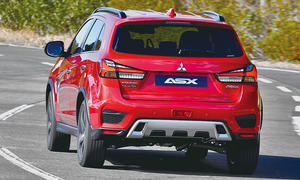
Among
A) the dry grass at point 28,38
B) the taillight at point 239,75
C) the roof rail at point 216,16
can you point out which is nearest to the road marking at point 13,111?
the roof rail at point 216,16

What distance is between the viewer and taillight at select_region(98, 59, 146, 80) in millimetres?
7938

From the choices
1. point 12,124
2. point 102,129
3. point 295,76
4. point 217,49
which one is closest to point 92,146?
point 102,129

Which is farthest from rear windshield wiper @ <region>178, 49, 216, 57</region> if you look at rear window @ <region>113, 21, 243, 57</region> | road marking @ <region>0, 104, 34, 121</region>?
road marking @ <region>0, 104, 34, 121</region>

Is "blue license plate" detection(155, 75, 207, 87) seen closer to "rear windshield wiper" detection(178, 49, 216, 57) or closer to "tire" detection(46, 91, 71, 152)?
"rear windshield wiper" detection(178, 49, 216, 57)

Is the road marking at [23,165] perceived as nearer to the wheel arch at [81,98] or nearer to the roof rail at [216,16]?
the wheel arch at [81,98]

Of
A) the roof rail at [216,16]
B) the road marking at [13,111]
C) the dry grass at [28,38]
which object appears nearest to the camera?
the roof rail at [216,16]

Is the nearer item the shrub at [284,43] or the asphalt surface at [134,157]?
the asphalt surface at [134,157]

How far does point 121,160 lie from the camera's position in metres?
9.52

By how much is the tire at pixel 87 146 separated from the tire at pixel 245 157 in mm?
1313

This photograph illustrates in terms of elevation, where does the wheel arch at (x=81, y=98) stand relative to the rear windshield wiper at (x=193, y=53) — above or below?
below

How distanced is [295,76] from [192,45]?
16.0 metres

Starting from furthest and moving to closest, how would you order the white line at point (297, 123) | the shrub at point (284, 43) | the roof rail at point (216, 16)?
the shrub at point (284, 43), the white line at point (297, 123), the roof rail at point (216, 16)

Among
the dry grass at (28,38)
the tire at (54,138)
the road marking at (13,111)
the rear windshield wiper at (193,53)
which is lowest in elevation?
the dry grass at (28,38)

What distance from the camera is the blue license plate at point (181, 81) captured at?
26.2 feet
